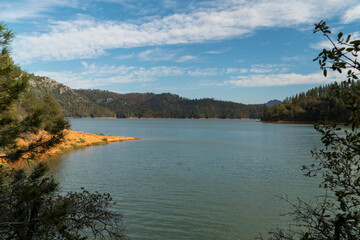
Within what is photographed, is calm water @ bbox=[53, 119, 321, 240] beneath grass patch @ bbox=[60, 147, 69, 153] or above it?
beneath

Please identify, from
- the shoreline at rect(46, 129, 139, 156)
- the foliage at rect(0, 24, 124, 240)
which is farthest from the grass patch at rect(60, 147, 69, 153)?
the foliage at rect(0, 24, 124, 240)

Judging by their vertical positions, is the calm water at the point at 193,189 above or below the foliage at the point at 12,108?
below

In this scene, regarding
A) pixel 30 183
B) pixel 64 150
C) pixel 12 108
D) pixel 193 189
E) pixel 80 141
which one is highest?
pixel 12 108

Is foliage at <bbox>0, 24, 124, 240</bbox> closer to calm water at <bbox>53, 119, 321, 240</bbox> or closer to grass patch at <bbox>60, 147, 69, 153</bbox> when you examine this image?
calm water at <bbox>53, 119, 321, 240</bbox>

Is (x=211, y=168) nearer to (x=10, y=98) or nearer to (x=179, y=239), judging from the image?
(x=179, y=239)

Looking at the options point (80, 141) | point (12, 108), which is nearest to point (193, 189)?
point (12, 108)

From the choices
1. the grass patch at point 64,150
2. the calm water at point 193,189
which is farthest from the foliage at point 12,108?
the grass patch at point 64,150

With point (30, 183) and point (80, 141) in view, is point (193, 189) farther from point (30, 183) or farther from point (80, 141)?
point (80, 141)

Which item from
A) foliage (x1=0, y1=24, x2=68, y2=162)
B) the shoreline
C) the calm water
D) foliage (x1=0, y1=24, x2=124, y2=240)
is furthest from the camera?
the shoreline

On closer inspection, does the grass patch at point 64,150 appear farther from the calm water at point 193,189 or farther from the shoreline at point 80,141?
the calm water at point 193,189

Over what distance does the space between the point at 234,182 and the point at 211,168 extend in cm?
710

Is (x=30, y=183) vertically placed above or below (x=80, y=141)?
above

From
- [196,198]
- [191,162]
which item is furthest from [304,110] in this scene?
[196,198]

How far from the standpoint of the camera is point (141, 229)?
48.0ft
